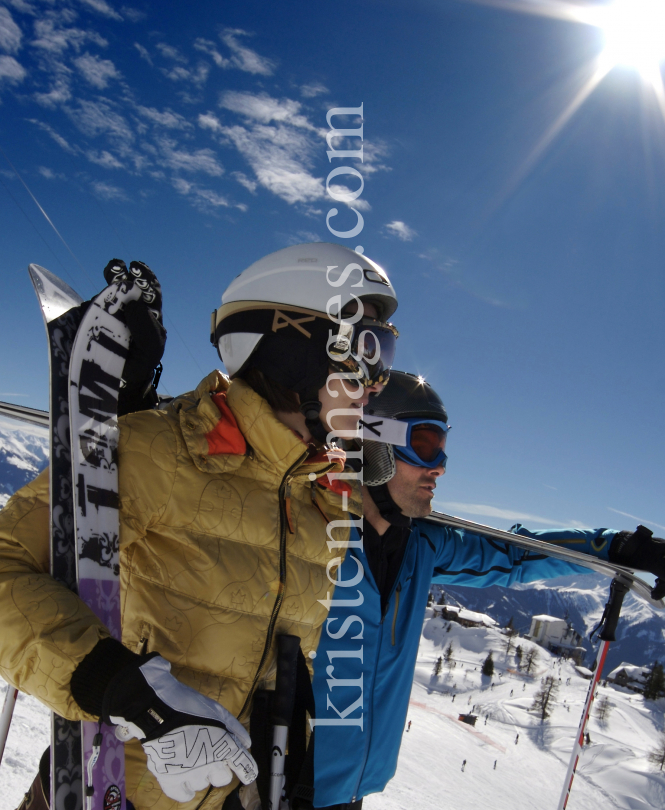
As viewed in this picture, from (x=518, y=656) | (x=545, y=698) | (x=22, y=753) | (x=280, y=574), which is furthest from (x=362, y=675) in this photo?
(x=518, y=656)

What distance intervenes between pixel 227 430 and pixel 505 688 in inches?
3607

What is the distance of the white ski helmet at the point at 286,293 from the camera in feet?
8.45

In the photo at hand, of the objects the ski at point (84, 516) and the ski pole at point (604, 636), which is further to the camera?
the ski pole at point (604, 636)

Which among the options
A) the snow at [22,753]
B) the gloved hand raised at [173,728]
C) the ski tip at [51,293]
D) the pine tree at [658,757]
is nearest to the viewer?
the gloved hand raised at [173,728]

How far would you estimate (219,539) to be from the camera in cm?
197

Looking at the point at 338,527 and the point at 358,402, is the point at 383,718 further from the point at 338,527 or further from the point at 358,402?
the point at 358,402

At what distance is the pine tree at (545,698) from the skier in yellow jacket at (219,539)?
7998cm

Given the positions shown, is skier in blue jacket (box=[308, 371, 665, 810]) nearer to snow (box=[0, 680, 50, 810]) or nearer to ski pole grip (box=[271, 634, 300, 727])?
ski pole grip (box=[271, 634, 300, 727])

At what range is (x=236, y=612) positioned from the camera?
6.34 feet

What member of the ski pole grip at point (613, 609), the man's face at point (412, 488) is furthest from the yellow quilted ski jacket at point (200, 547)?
the ski pole grip at point (613, 609)

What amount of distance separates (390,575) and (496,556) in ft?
3.70

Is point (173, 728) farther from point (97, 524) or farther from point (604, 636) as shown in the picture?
point (604, 636)

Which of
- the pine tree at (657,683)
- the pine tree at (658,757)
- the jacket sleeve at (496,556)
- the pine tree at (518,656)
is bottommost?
the pine tree at (518,656)

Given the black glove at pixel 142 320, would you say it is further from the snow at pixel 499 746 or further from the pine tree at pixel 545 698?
the pine tree at pixel 545 698
